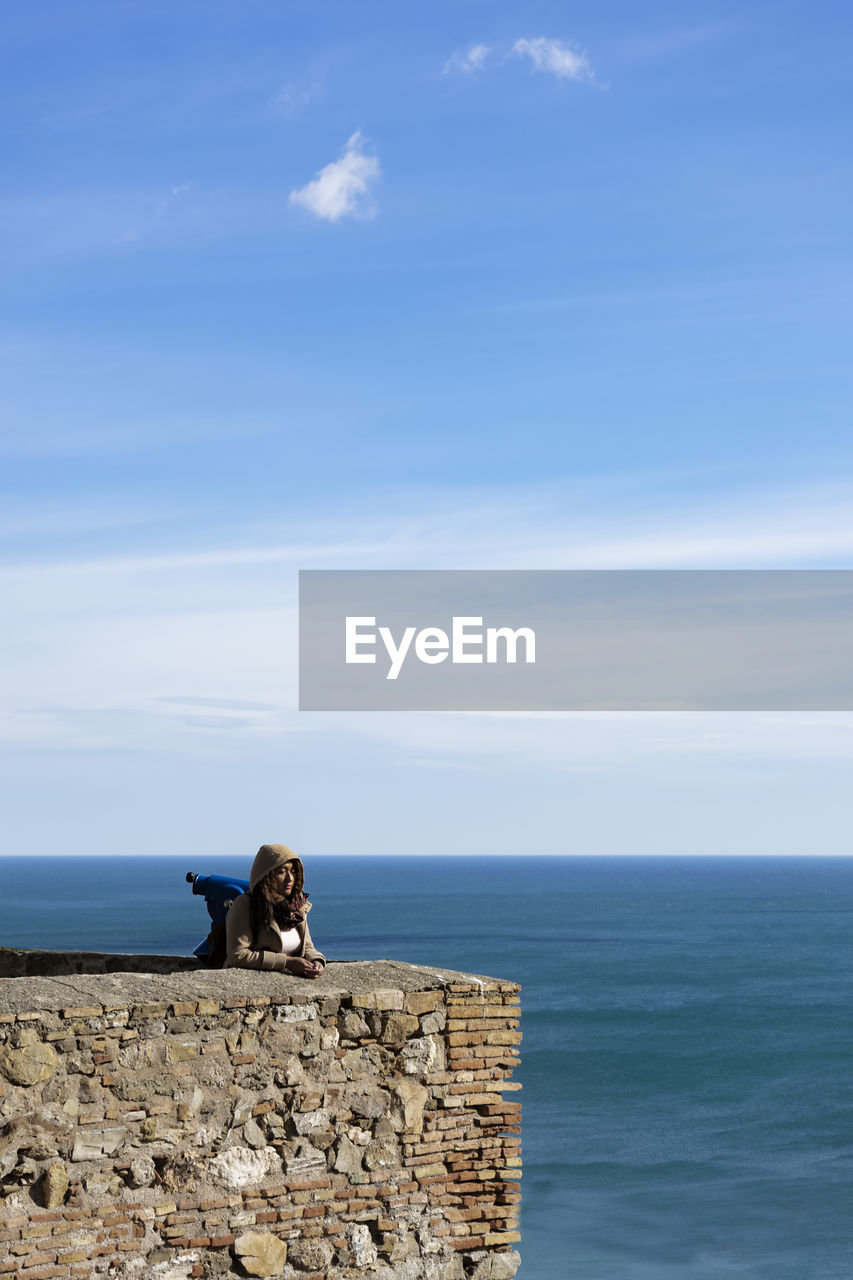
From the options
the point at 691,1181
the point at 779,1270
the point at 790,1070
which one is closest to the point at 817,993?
the point at 790,1070

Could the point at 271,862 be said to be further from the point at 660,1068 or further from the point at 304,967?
the point at 660,1068

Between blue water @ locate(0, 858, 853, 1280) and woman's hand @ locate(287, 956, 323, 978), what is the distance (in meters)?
27.5

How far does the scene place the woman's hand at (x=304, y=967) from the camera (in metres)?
7.60

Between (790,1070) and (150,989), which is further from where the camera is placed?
(790,1070)

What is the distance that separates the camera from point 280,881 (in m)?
7.80

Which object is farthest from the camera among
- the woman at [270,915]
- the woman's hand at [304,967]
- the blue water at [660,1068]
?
the blue water at [660,1068]

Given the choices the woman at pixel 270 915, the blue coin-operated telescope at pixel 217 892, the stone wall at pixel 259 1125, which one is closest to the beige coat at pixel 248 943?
the woman at pixel 270 915

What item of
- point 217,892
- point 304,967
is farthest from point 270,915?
point 217,892

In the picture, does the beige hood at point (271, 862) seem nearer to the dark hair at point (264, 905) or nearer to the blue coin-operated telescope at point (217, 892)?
the dark hair at point (264, 905)

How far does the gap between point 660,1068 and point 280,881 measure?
60242mm

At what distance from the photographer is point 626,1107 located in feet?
181

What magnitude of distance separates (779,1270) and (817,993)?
190ft

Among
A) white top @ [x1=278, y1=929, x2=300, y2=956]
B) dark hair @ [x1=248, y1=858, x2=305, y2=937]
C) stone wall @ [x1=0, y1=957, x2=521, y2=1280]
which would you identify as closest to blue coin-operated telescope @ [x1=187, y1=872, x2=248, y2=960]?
dark hair @ [x1=248, y1=858, x2=305, y2=937]

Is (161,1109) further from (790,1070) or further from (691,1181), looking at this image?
(790,1070)
